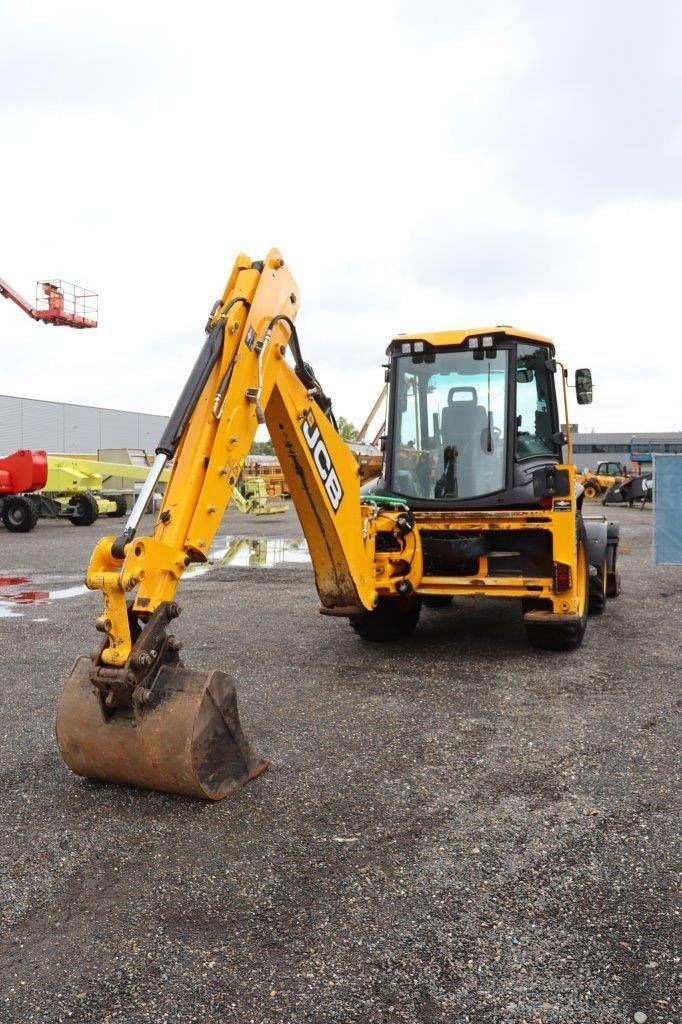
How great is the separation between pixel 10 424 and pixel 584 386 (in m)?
47.0

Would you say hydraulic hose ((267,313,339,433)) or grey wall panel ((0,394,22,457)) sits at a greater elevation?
grey wall panel ((0,394,22,457))

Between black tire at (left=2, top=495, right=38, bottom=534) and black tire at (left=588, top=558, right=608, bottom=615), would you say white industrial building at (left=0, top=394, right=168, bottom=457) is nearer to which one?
black tire at (left=2, top=495, right=38, bottom=534)

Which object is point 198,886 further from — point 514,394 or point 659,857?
point 514,394

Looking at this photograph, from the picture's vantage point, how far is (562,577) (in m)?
6.57

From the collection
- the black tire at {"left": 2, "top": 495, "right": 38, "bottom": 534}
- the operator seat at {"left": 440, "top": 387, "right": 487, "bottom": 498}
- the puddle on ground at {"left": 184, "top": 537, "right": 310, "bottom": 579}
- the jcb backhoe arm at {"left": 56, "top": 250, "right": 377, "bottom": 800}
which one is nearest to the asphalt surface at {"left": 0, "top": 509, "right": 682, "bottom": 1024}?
the jcb backhoe arm at {"left": 56, "top": 250, "right": 377, "bottom": 800}

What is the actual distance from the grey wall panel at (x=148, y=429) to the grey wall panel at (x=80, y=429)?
15.0 feet

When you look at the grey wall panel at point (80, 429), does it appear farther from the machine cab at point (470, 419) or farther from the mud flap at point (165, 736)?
the mud flap at point (165, 736)

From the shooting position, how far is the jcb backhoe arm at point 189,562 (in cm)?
382

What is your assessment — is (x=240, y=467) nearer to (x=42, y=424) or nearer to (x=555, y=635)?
(x=555, y=635)

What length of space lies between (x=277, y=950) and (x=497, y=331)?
535 cm

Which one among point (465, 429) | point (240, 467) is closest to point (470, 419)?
point (465, 429)

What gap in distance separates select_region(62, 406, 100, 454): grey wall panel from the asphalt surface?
50451 mm

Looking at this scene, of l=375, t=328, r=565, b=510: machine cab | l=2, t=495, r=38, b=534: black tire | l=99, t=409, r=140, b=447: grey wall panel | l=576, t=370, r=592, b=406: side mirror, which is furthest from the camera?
l=99, t=409, r=140, b=447: grey wall panel

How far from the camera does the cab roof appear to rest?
23.0ft
